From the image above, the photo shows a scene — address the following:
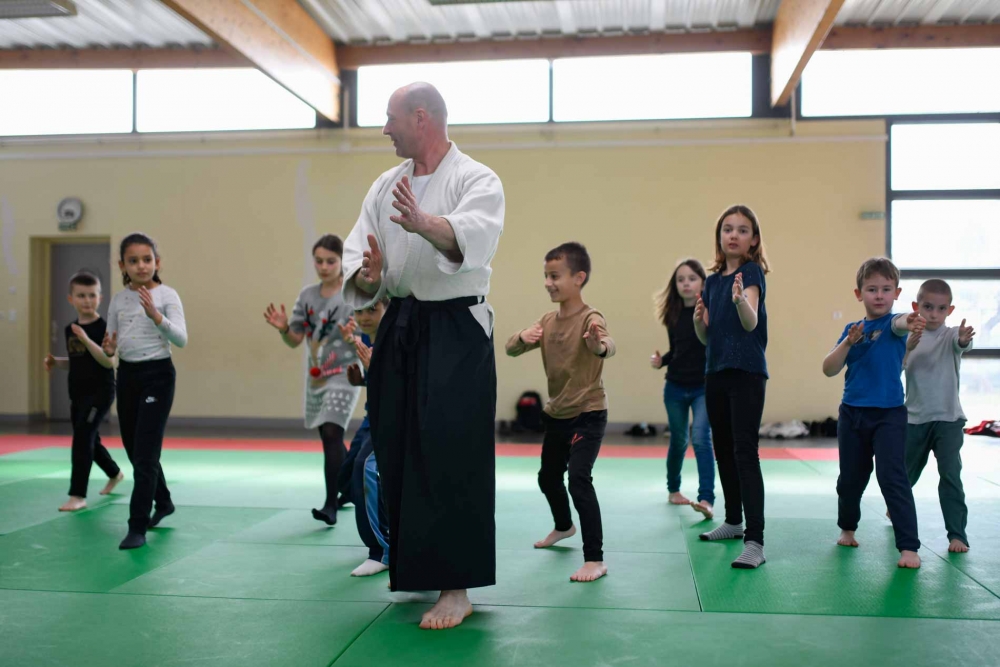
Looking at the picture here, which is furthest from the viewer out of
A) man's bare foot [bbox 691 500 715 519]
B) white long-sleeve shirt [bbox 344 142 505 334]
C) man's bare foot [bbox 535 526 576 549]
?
man's bare foot [bbox 691 500 715 519]

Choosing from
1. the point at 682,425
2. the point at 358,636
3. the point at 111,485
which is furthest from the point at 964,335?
the point at 111,485

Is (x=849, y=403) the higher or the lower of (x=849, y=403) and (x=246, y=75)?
the lower

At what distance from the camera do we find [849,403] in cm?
372

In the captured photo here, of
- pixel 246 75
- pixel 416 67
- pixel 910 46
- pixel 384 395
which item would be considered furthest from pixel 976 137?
pixel 384 395

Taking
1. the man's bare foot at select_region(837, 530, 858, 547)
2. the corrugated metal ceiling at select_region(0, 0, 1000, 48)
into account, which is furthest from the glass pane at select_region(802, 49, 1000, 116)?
the man's bare foot at select_region(837, 530, 858, 547)

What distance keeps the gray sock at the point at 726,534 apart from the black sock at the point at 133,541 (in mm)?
2522

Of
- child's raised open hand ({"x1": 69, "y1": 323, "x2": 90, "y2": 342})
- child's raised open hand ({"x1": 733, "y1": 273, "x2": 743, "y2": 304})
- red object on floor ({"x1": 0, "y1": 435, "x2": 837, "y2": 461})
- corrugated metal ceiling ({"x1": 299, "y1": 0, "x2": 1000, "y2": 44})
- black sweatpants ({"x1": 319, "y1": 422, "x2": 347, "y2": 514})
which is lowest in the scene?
red object on floor ({"x1": 0, "y1": 435, "x2": 837, "y2": 461})

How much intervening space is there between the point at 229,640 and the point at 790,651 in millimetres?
1621

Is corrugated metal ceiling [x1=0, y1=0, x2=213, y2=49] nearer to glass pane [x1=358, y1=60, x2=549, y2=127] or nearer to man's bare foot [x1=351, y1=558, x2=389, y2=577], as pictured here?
glass pane [x1=358, y1=60, x2=549, y2=127]

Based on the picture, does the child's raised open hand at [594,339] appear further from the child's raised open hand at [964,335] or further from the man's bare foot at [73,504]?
the man's bare foot at [73,504]

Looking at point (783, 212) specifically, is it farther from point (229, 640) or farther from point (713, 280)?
point (229, 640)

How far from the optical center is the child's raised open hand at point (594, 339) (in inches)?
131

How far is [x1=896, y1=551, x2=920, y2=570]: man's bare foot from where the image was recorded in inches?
133

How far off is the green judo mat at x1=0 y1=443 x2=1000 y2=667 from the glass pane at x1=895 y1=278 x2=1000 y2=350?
5.05 meters
